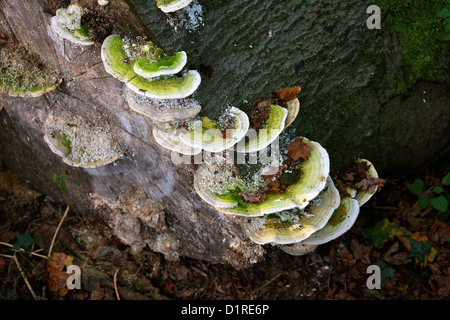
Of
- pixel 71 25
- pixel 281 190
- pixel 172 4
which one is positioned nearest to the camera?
pixel 172 4

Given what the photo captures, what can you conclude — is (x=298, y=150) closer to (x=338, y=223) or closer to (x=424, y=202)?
(x=338, y=223)

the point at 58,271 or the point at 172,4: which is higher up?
the point at 172,4

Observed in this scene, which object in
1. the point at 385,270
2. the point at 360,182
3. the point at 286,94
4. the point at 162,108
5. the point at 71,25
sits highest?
the point at 71,25

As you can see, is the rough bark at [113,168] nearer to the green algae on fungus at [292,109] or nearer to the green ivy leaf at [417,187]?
the green algae on fungus at [292,109]

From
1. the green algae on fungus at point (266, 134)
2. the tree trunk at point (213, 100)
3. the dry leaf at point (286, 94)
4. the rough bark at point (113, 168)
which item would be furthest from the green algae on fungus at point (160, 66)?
the dry leaf at point (286, 94)

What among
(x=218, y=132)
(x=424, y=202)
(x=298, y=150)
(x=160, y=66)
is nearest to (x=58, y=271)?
(x=218, y=132)

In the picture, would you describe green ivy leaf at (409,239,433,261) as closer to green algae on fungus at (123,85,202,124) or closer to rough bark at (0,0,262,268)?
rough bark at (0,0,262,268)

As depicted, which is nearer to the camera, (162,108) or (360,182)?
(162,108)

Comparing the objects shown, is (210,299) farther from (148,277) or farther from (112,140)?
(112,140)
